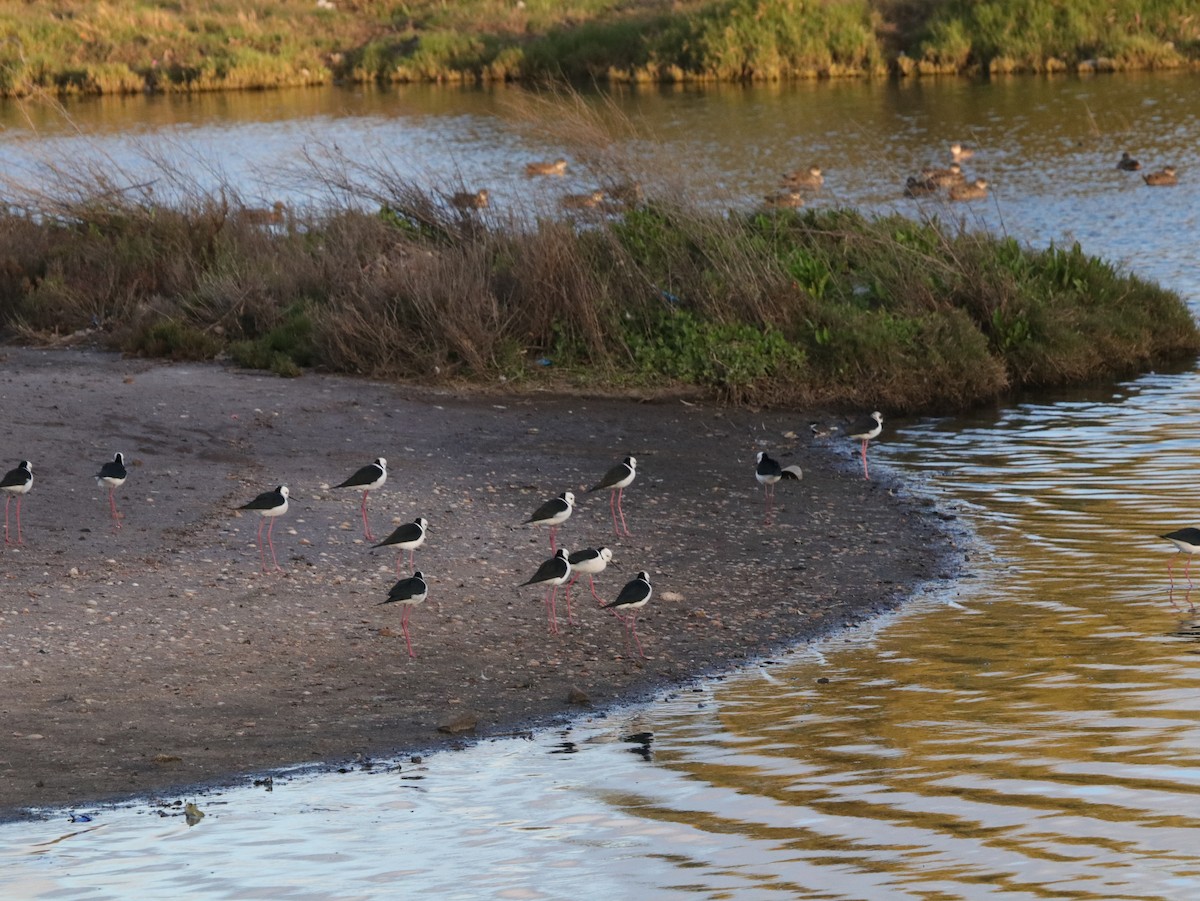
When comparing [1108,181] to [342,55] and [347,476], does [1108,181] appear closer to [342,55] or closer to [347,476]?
[347,476]

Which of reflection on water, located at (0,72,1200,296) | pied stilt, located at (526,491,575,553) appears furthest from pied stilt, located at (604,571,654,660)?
reflection on water, located at (0,72,1200,296)

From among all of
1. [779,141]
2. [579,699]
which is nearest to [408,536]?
[579,699]

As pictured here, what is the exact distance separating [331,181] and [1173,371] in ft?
35.1

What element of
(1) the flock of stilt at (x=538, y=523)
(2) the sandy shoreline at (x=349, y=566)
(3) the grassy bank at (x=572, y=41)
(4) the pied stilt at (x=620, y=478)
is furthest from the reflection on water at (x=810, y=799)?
(3) the grassy bank at (x=572, y=41)

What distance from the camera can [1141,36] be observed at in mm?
53219

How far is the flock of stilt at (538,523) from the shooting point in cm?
1059

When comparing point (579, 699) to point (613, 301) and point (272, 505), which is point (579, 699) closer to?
point (272, 505)

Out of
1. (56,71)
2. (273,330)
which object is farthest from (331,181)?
(56,71)

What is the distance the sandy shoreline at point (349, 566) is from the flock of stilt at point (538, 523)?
0.38 ft

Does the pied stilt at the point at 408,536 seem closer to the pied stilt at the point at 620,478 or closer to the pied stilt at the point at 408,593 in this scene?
the pied stilt at the point at 408,593

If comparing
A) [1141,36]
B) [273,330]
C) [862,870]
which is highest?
[1141,36]

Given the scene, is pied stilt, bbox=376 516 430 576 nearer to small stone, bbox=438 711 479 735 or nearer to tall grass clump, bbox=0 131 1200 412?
small stone, bbox=438 711 479 735

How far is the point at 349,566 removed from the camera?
1186cm

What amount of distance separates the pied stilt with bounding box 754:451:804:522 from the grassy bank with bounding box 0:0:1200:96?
4125 centimetres
